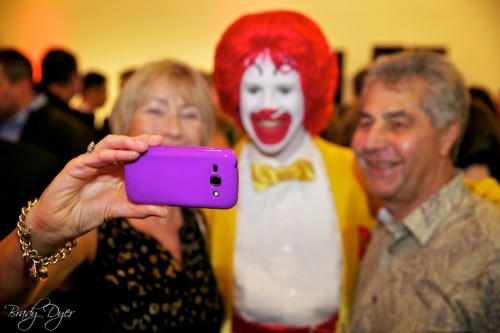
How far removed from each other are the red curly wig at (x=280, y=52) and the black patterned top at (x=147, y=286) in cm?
79

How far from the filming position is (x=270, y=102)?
6.33 ft

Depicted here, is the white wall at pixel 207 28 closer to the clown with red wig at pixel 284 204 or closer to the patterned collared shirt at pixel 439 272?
the clown with red wig at pixel 284 204

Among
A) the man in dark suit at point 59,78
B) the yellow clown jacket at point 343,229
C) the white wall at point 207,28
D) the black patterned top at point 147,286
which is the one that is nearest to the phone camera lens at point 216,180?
the black patterned top at point 147,286

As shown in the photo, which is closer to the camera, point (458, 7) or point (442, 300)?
point (442, 300)

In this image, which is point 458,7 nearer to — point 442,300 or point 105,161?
point 442,300

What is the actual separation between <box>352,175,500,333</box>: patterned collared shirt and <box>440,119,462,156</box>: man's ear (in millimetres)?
107

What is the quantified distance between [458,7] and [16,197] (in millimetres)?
7318

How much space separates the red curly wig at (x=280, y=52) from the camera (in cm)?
194

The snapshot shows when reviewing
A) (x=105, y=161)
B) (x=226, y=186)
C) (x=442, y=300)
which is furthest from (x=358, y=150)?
(x=105, y=161)

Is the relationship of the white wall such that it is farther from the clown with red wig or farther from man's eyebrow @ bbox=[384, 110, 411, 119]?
man's eyebrow @ bbox=[384, 110, 411, 119]

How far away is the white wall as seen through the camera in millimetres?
7059

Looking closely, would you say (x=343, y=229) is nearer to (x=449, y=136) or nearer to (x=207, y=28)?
(x=449, y=136)

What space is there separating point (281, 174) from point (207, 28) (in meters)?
5.88

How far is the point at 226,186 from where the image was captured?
2.87ft
